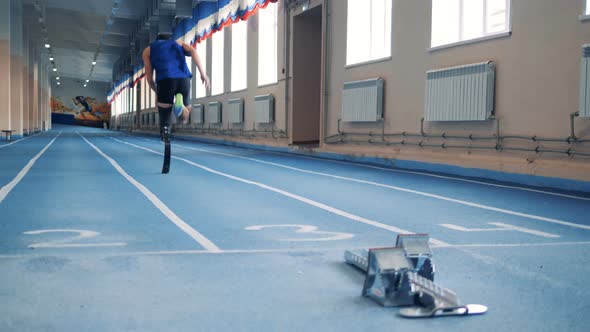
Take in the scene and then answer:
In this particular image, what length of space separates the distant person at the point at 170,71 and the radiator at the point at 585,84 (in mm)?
4654

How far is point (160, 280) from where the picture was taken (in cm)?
308

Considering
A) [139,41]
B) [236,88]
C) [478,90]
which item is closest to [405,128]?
[478,90]

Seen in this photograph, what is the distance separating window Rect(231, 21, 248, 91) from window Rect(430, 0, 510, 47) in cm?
1206

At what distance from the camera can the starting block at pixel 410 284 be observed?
2568 millimetres

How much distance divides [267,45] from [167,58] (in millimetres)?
12046

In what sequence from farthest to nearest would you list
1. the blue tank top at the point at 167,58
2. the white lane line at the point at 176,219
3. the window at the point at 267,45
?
the window at the point at 267,45, the blue tank top at the point at 167,58, the white lane line at the point at 176,219

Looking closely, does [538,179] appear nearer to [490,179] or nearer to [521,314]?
[490,179]

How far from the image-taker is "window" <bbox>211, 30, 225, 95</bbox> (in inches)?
1025

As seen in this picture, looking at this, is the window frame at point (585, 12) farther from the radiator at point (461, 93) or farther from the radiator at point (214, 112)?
the radiator at point (214, 112)

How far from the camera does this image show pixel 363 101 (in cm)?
1310

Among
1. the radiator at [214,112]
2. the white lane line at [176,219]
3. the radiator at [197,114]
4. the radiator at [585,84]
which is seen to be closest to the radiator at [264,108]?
the radiator at [214,112]

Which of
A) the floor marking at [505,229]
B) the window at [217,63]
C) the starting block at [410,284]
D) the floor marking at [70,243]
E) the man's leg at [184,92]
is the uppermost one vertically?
the window at [217,63]

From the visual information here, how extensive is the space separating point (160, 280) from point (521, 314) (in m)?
1.63

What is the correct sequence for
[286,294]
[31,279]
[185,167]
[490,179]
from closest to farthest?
1. [286,294]
2. [31,279]
3. [490,179]
4. [185,167]
